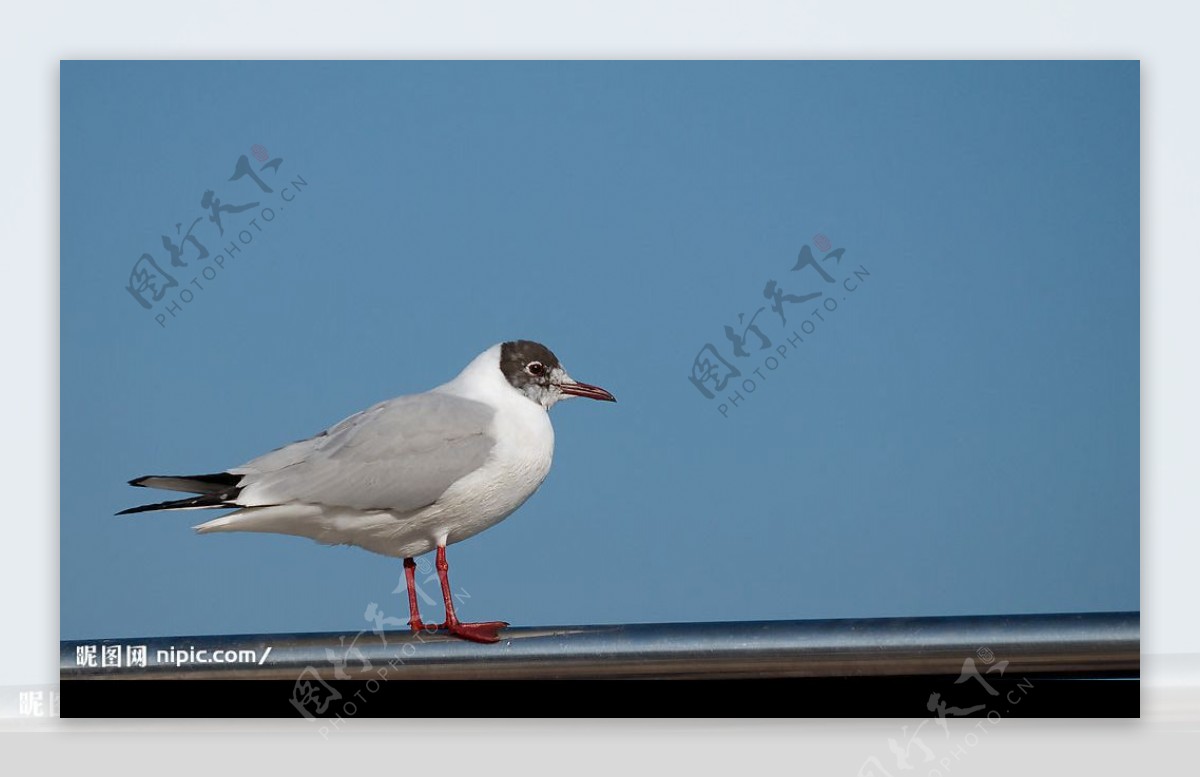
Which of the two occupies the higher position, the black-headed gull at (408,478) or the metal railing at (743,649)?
the black-headed gull at (408,478)

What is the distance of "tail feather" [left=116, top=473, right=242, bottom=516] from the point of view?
4.69 m

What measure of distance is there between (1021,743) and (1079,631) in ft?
2.29

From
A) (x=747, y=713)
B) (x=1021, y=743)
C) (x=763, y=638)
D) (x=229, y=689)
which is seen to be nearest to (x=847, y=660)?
(x=763, y=638)

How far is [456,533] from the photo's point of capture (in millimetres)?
5016

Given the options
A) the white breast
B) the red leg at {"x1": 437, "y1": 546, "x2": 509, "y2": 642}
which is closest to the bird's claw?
the red leg at {"x1": 437, "y1": 546, "x2": 509, "y2": 642}

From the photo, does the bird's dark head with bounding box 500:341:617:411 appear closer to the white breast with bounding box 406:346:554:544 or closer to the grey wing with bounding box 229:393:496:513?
the white breast with bounding box 406:346:554:544

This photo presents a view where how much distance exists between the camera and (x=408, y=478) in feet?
15.9

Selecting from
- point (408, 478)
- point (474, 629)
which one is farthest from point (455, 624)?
point (408, 478)

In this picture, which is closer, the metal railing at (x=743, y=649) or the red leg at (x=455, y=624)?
the metal railing at (x=743, y=649)

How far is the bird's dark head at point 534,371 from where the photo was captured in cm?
515

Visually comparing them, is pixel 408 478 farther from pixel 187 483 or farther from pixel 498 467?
pixel 187 483

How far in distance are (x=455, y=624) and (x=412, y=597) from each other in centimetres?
26

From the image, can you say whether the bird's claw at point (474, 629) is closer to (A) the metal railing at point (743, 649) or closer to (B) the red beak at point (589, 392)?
(A) the metal railing at point (743, 649)

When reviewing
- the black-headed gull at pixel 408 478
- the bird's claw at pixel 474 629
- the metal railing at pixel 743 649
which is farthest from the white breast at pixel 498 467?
the metal railing at pixel 743 649
